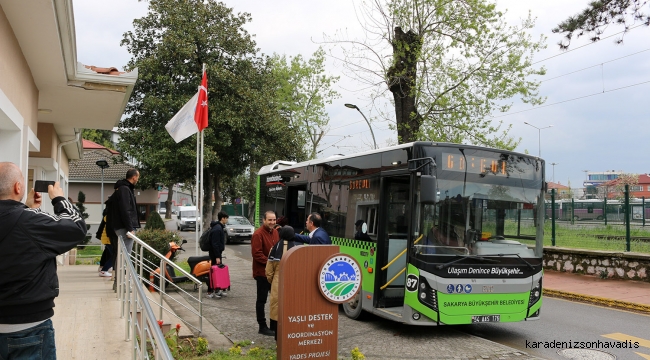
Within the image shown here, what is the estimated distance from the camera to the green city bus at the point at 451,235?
7770 millimetres

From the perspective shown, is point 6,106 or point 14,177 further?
point 6,106

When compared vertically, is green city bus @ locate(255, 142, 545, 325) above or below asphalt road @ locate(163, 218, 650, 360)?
above

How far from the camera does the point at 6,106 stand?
6.08 meters

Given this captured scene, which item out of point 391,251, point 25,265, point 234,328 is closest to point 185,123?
point 234,328

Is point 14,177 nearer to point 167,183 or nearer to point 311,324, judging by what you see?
point 311,324

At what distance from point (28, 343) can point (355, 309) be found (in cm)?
690

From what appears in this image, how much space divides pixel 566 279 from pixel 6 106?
44.5 ft

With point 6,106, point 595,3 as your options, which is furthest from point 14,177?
point 595,3

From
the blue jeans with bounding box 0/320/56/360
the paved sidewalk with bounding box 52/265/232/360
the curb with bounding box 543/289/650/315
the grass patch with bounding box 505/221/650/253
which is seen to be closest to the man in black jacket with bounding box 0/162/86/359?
the blue jeans with bounding box 0/320/56/360

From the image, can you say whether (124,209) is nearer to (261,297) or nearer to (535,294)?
(261,297)

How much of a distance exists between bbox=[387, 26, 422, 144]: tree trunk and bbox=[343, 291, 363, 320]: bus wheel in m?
10.3

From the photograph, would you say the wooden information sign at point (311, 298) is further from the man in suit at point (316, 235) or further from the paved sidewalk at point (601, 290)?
the paved sidewalk at point (601, 290)

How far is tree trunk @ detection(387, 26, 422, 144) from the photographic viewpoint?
19078 millimetres

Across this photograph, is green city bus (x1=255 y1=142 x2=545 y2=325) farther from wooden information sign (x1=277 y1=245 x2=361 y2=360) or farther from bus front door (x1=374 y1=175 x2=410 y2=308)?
wooden information sign (x1=277 y1=245 x2=361 y2=360)
